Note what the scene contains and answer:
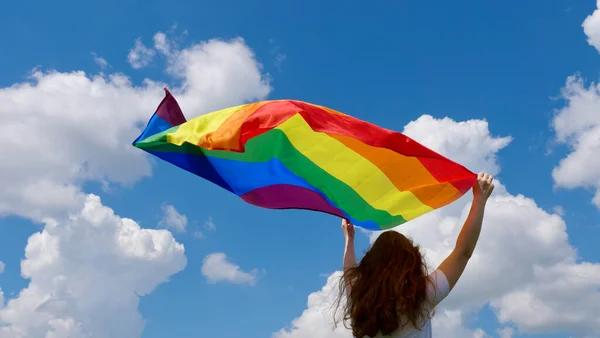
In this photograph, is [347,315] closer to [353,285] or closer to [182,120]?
[353,285]

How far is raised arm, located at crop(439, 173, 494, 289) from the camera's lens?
562cm

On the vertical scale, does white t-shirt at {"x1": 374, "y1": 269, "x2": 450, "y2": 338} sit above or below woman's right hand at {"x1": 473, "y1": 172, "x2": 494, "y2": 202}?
below

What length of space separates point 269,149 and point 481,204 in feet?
15.7

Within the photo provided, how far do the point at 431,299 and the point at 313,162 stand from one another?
488 cm

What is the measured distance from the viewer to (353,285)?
5.44m

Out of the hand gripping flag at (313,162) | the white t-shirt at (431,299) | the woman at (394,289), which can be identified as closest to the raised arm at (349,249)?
the woman at (394,289)

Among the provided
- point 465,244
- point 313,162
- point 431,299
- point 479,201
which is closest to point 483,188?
→ point 479,201

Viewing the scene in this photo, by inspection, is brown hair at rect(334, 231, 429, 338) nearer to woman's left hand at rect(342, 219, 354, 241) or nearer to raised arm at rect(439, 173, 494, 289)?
raised arm at rect(439, 173, 494, 289)

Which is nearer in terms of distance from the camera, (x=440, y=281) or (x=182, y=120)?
(x=440, y=281)

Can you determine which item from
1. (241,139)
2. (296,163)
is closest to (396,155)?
(296,163)

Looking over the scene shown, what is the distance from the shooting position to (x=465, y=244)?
5.80 meters

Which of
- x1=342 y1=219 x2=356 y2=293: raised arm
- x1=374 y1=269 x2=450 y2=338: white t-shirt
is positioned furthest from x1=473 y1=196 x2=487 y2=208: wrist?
x1=342 y1=219 x2=356 y2=293: raised arm

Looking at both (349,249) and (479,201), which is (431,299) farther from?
(349,249)

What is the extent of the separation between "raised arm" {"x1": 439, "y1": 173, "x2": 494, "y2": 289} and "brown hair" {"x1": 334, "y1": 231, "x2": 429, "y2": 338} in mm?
354
